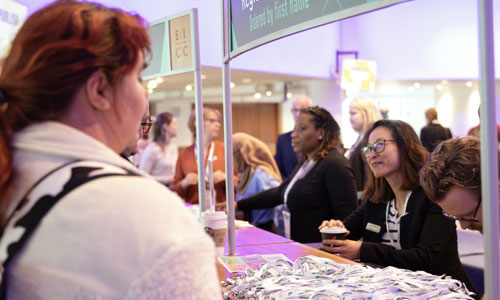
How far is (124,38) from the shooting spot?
842 millimetres

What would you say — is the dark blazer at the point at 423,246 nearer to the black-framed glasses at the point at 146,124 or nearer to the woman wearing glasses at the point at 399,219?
the woman wearing glasses at the point at 399,219

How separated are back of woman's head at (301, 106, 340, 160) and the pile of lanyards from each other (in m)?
1.71

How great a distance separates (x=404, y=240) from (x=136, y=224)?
1.92 meters

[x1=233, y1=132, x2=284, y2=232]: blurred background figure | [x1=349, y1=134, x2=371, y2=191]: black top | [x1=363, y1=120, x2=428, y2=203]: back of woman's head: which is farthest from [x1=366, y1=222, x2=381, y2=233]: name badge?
[x1=349, y1=134, x2=371, y2=191]: black top

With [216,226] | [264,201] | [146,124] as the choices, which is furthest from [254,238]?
[264,201]

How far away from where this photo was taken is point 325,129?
3.51 m

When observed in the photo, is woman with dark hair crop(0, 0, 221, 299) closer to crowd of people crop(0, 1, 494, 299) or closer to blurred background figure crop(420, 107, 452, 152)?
crowd of people crop(0, 1, 494, 299)

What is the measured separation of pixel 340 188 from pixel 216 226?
1079mm

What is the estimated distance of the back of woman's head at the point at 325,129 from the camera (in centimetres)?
345

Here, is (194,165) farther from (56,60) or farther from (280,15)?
(56,60)

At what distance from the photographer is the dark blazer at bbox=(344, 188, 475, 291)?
2.26 meters

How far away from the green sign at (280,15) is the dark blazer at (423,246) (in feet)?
3.44

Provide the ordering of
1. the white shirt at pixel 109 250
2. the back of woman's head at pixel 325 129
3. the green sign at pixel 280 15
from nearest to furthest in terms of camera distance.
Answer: the white shirt at pixel 109 250 → the green sign at pixel 280 15 → the back of woman's head at pixel 325 129

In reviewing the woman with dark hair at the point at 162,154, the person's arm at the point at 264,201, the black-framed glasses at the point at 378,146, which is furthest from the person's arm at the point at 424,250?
the woman with dark hair at the point at 162,154
